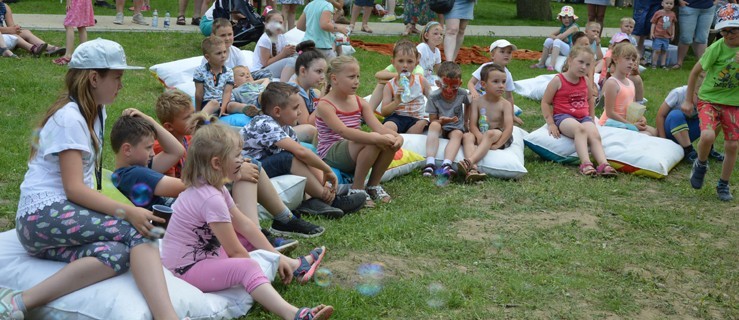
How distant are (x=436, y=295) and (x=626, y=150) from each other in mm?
3866

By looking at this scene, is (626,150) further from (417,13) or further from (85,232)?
(417,13)

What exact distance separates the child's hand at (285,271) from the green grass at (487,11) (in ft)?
38.2

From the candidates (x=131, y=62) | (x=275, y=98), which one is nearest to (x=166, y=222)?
(x=275, y=98)

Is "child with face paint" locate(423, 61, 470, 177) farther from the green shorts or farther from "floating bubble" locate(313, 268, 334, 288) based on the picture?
"floating bubble" locate(313, 268, 334, 288)

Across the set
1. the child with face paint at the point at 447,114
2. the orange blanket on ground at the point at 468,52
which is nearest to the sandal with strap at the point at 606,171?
the child with face paint at the point at 447,114

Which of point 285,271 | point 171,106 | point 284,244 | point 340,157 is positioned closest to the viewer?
point 285,271

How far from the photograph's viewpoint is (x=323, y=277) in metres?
4.59

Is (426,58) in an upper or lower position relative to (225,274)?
upper

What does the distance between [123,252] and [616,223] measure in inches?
139

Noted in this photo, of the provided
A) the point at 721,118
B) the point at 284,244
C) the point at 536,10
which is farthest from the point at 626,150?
the point at 536,10

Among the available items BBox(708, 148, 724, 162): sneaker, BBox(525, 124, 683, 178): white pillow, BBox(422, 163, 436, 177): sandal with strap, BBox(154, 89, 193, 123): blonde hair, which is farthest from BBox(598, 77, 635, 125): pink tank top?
BBox(154, 89, 193, 123): blonde hair

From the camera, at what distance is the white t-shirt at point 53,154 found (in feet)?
12.3

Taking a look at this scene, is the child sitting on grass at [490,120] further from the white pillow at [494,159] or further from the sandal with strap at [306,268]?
the sandal with strap at [306,268]

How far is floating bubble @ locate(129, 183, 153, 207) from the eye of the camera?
4625 mm
